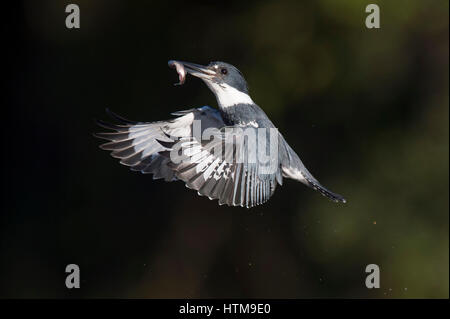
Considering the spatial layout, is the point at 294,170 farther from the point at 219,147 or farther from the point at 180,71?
the point at 180,71

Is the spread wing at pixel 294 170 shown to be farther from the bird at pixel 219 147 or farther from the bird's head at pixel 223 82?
the bird's head at pixel 223 82

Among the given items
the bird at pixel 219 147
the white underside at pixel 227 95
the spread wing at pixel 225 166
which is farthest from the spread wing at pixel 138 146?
the spread wing at pixel 225 166

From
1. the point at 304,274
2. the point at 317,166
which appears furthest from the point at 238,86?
the point at 304,274

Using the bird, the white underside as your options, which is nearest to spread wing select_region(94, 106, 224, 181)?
the bird

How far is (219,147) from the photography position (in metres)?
2.22

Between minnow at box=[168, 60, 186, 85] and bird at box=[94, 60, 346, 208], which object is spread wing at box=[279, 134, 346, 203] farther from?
minnow at box=[168, 60, 186, 85]

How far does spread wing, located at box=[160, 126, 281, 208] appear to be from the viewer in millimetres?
2168

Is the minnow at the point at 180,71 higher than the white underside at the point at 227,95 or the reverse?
higher

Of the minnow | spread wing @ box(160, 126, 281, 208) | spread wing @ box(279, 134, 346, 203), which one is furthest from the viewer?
spread wing @ box(279, 134, 346, 203)

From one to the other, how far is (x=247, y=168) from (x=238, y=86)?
17.4 inches

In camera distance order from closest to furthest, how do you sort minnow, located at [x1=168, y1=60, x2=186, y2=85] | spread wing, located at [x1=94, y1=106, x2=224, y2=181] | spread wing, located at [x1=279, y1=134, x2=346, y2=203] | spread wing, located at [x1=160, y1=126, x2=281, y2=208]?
spread wing, located at [x1=160, y1=126, x2=281, y2=208]
minnow, located at [x1=168, y1=60, x2=186, y2=85]
spread wing, located at [x1=279, y1=134, x2=346, y2=203]
spread wing, located at [x1=94, y1=106, x2=224, y2=181]

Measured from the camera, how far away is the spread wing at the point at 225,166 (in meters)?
2.17

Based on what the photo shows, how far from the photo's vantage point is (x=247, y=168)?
2250 mm

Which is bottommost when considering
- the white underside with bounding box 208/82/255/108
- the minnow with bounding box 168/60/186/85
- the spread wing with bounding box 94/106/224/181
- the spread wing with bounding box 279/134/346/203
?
the spread wing with bounding box 279/134/346/203
